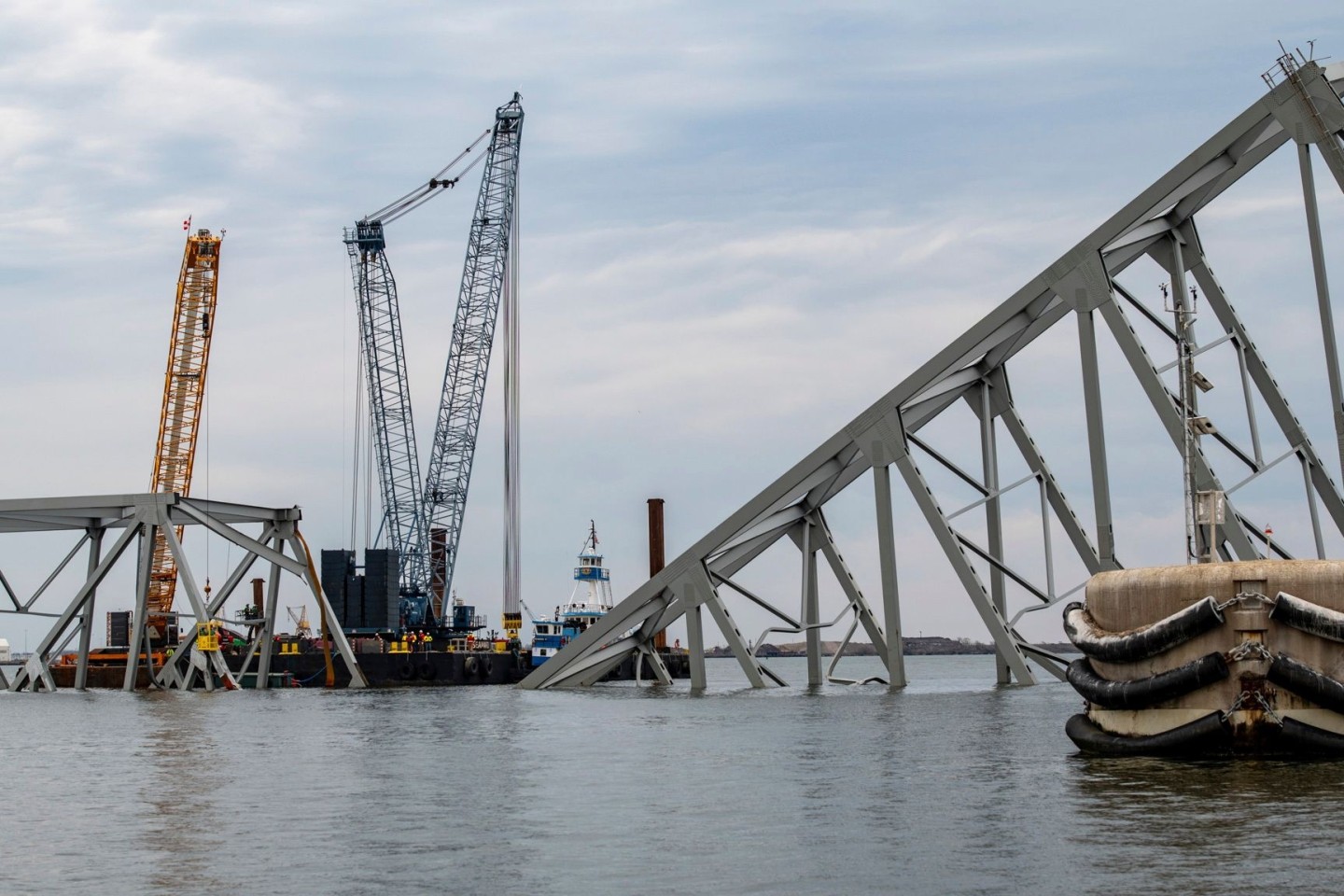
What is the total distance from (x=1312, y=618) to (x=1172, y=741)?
3.00 metres

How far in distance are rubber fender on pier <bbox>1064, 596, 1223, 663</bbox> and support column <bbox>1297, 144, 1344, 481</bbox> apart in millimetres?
16894

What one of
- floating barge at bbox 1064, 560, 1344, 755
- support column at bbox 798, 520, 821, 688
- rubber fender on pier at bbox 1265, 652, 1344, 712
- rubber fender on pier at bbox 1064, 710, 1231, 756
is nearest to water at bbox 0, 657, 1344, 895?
rubber fender on pier at bbox 1064, 710, 1231, 756

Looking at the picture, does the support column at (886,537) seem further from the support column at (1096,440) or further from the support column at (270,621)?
the support column at (270,621)

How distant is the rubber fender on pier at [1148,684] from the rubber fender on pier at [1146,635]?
39 centimetres

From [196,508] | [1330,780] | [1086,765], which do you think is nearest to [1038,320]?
[1086,765]

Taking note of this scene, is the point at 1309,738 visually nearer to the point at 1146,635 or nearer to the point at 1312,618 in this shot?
the point at 1312,618

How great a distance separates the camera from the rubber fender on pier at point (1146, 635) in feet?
82.3

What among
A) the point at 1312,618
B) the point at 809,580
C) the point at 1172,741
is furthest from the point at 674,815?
the point at 809,580

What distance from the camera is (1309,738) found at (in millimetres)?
24797

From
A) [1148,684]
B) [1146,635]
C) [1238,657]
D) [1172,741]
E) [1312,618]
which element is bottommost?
[1172,741]

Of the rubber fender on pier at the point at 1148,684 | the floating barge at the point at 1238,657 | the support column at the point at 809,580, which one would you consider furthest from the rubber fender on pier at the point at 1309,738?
the support column at the point at 809,580

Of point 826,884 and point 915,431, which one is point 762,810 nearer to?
point 826,884

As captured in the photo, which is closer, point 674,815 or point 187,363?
point 674,815

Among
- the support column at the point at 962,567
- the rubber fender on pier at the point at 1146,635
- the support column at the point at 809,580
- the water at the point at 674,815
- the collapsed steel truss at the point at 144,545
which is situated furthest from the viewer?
the collapsed steel truss at the point at 144,545
